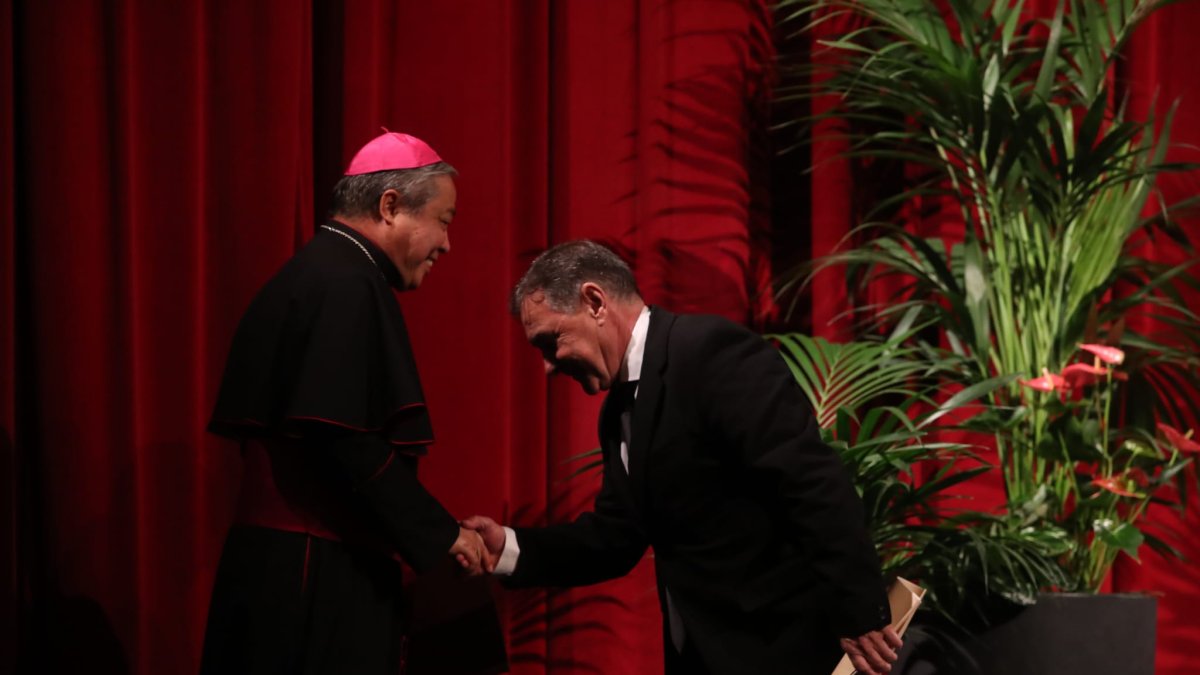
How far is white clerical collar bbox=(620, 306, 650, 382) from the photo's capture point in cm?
243

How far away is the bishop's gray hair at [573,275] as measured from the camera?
2418 millimetres

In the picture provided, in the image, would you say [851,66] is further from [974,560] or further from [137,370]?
[137,370]

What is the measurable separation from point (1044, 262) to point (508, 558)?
172 cm

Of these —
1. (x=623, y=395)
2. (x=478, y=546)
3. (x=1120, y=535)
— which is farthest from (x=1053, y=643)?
(x=478, y=546)

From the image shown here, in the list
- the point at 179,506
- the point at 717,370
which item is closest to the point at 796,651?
the point at 717,370

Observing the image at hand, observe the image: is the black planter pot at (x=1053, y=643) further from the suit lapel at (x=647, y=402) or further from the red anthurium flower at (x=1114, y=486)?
the suit lapel at (x=647, y=402)

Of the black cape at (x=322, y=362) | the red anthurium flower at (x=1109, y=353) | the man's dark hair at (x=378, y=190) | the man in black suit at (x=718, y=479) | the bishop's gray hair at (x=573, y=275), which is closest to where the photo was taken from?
the man in black suit at (x=718, y=479)

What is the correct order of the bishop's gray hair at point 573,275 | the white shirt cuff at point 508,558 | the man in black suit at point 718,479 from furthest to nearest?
1. the white shirt cuff at point 508,558
2. the bishop's gray hair at point 573,275
3. the man in black suit at point 718,479

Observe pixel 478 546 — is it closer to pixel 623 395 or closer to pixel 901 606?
pixel 623 395

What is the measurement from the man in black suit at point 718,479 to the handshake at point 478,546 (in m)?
0.31

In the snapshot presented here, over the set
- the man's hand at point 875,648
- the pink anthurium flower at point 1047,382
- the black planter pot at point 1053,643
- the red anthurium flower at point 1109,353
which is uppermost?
the red anthurium flower at point 1109,353

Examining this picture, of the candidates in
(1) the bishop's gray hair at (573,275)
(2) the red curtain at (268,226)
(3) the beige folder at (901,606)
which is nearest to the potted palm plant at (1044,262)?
(2) the red curtain at (268,226)

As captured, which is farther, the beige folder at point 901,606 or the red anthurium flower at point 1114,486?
the red anthurium flower at point 1114,486

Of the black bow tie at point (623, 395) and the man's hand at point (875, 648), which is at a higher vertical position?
the black bow tie at point (623, 395)
